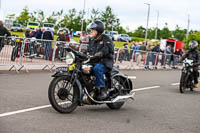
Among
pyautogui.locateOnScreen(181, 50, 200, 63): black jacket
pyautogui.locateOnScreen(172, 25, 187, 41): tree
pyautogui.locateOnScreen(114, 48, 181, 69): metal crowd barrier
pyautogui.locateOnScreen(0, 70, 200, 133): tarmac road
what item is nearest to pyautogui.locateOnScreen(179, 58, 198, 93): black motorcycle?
pyautogui.locateOnScreen(181, 50, 200, 63): black jacket

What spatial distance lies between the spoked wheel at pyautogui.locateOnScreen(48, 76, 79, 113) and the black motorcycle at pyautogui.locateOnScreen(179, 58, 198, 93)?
21.1 feet

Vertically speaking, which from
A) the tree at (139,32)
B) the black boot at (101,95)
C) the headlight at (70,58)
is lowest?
the black boot at (101,95)

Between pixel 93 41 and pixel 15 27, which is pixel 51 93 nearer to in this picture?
pixel 93 41

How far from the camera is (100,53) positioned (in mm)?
7602

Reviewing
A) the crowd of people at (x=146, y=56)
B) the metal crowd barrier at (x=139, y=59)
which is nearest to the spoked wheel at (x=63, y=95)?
the metal crowd barrier at (x=139, y=59)

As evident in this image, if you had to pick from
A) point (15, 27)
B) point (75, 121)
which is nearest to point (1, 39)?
point (75, 121)

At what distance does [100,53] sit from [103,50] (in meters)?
0.11

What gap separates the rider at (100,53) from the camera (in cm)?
760

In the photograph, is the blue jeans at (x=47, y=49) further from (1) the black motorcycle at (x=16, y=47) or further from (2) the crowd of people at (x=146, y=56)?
(2) the crowd of people at (x=146, y=56)

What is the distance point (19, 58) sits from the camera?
47.9 feet

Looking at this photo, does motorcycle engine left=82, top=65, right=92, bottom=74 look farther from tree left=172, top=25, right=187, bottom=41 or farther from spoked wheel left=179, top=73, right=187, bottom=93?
tree left=172, top=25, right=187, bottom=41

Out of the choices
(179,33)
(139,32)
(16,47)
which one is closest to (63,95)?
(16,47)

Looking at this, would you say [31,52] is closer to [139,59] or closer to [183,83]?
[183,83]

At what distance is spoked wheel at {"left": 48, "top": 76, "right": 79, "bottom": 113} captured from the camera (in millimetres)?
6961
